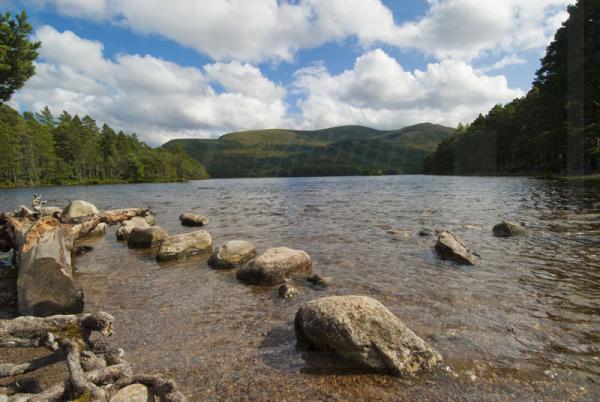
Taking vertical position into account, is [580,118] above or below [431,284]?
above

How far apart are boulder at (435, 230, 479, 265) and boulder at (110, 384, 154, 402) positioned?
437 inches

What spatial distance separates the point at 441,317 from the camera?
749cm


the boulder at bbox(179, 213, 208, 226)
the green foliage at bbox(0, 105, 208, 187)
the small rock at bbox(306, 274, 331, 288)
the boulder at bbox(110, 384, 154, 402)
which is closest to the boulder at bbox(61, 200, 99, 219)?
the boulder at bbox(179, 213, 208, 226)

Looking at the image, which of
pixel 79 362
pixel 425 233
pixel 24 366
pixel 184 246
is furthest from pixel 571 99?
pixel 24 366

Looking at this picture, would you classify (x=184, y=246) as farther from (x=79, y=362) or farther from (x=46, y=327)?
(x=79, y=362)

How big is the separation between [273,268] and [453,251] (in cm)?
722

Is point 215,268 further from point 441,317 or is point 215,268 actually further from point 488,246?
point 488,246

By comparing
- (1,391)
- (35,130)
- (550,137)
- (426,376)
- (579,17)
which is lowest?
(426,376)

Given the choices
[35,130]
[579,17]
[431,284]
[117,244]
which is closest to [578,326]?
[431,284]

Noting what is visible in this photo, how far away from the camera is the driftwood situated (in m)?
3.86

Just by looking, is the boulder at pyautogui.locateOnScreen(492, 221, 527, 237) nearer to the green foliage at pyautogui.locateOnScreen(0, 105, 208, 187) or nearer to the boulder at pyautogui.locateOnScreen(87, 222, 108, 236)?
the boulder at pyautogui.locateOnScreen(87, 222, 108, 236)

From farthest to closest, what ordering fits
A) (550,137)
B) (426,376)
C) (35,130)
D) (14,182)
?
(35,130)
(14,182)
(550,137)
(426,376)

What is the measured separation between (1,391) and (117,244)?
14.4 meters

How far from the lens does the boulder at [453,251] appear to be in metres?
11.7
